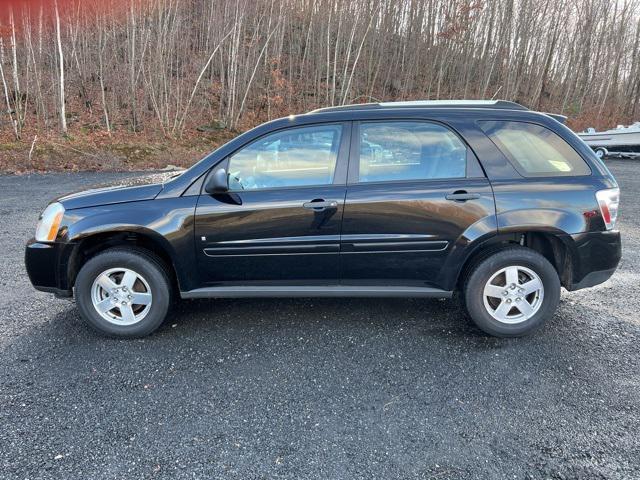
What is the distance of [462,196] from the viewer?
3.07 meters

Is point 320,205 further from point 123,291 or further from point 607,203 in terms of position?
point 607,203

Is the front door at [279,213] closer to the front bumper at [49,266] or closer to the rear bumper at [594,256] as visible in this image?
the front bumper at [49,266]

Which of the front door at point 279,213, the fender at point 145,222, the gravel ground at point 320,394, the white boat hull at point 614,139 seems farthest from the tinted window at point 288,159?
the white boat hull at point 614,139

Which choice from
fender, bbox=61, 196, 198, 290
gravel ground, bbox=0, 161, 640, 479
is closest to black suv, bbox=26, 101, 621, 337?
fender, bbox=61, 196, 198, 290

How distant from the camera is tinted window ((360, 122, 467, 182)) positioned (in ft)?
10.4

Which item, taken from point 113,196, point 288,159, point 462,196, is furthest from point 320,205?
point 113,196

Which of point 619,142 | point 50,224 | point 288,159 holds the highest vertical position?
point 619,142

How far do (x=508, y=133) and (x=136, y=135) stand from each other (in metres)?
16.3

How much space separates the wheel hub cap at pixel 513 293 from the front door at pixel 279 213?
1.24 m

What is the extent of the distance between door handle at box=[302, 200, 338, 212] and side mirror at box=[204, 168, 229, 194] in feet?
1.98

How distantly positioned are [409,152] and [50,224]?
2.83m

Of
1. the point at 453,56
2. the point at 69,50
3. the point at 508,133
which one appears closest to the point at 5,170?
the point at 69,50

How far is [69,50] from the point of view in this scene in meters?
17.8

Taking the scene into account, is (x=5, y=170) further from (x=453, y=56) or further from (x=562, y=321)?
(x=453, y=56)
